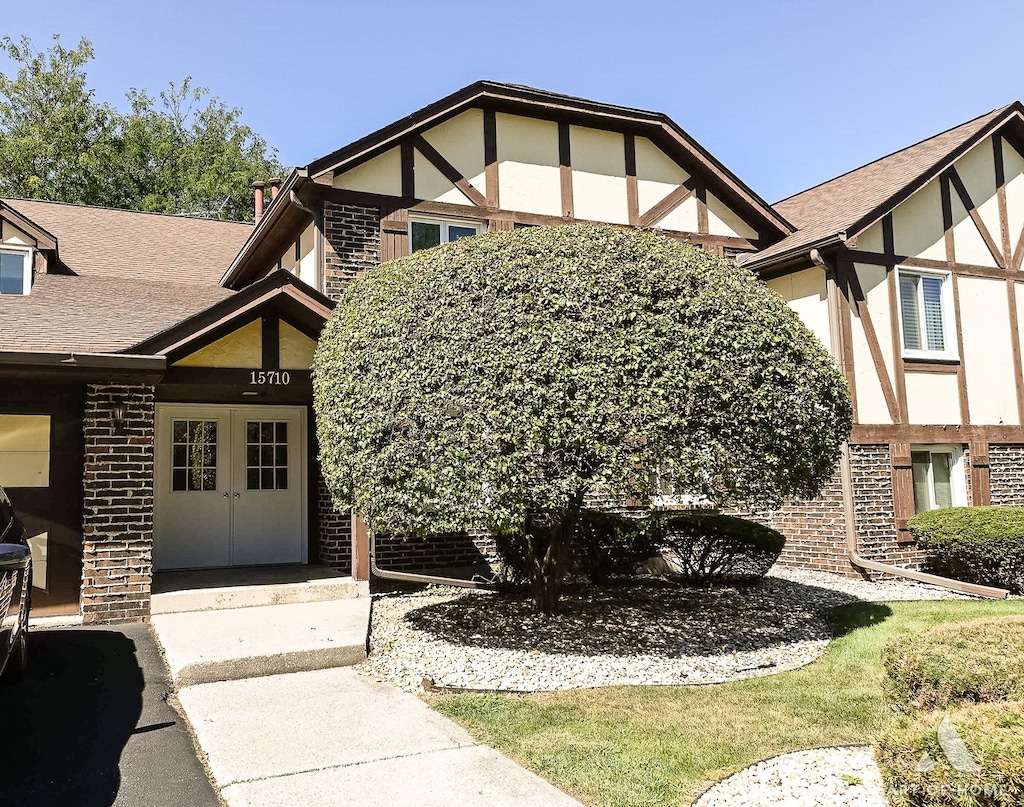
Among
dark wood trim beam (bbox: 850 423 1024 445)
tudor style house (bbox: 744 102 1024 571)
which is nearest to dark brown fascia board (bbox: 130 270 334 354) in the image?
tudor style house (bbox: 744 102 1024 571)

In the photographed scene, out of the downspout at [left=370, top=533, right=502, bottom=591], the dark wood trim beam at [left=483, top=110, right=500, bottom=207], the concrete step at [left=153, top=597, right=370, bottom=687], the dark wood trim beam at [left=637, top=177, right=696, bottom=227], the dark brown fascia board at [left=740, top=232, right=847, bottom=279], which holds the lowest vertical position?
the concrete step at [left=153, top=597, right=370, bottom=687]

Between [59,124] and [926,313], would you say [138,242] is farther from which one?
[59,124]

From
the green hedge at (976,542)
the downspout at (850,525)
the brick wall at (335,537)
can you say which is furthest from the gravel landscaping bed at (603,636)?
the brick wall at (335,537)

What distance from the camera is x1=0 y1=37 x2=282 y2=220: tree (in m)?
26.9

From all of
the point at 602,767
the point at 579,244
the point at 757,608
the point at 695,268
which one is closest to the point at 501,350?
the point at 579,244

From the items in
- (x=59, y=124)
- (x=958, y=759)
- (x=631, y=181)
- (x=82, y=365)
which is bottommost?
(x=958, y=759)

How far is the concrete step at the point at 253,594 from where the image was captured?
8.38 metres

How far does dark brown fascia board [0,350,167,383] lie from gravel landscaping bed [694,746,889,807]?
668cm

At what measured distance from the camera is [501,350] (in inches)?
262

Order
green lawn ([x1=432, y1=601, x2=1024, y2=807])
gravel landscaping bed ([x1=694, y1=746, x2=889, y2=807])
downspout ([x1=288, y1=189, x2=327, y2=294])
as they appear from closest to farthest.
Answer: gravel landscaping bed ([x1=694, y1=746, x2=889, y2=807]) → green lawn ([x1=432, y1=601, x2=1024, y2=807]) → downspout ([x1=288, y1=189, x2=327, y2=294])

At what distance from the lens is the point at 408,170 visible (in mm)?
11391

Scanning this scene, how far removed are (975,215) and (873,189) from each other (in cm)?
178

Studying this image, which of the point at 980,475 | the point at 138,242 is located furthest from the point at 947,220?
the point at 138,242

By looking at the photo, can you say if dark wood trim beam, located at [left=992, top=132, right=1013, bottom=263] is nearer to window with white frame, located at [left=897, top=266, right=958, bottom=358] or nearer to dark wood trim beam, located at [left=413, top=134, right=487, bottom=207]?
window with white frame, located at [left=897, top=266, right=958, bottom=358]
